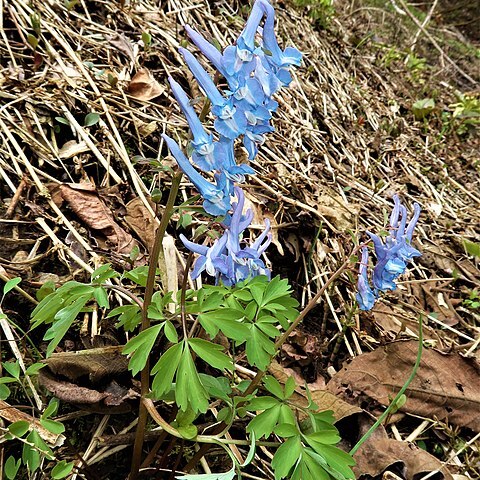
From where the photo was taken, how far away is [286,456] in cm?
169

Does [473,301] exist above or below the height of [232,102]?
below

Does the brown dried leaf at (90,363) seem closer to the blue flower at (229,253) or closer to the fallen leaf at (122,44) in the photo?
the blue flower at (229,253)

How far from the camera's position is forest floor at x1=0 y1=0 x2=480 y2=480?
2.46 meters

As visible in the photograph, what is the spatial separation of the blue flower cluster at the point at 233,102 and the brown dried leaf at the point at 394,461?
146 centimetres

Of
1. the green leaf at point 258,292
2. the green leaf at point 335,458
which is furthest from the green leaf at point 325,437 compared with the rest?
the green leaf at point 258,292

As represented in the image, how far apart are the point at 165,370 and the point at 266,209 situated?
1811mm

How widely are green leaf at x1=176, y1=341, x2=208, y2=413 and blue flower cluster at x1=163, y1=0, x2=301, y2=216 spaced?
1.66 ft

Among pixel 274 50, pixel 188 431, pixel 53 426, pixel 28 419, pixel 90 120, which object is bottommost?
pixel 28 419

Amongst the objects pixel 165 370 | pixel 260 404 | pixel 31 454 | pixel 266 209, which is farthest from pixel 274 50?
pixel 266 209

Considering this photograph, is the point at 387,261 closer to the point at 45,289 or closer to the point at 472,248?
the point at 45,289

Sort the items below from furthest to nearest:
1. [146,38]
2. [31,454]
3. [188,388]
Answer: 1. [146,38]
2. [31,454]
3. [188,388]

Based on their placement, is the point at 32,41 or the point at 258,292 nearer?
the point at 258,292

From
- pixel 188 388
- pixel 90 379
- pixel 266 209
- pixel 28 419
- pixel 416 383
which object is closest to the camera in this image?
pixel 188 388

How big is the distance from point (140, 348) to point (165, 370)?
115mm
